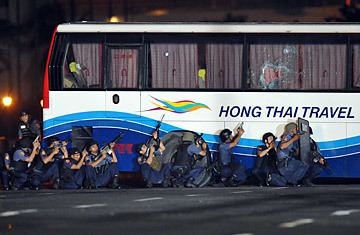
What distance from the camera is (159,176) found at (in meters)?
20.6

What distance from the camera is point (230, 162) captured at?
20.3 meters

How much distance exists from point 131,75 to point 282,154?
10.8 ft

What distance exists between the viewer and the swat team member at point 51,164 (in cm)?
2036

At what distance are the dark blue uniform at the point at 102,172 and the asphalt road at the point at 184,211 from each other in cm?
121

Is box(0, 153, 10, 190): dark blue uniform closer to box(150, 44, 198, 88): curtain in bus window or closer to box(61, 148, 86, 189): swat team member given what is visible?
box(61, 148, 86, 189): swat team member

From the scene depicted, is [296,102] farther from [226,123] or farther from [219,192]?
[219,192]

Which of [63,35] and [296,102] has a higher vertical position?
[63,35]

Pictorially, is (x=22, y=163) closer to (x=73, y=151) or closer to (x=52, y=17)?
(x=73, y=151)

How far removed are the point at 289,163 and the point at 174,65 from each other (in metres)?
2.94

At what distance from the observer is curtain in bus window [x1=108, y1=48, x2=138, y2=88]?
20578 millimetres

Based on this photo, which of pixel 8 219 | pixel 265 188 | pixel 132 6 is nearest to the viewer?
pixel 8 219

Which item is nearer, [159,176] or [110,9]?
[159,176]

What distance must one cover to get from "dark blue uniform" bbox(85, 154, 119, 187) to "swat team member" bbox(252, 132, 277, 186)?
2.71 m

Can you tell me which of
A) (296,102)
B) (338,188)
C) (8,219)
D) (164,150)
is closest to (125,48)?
(164,150)
